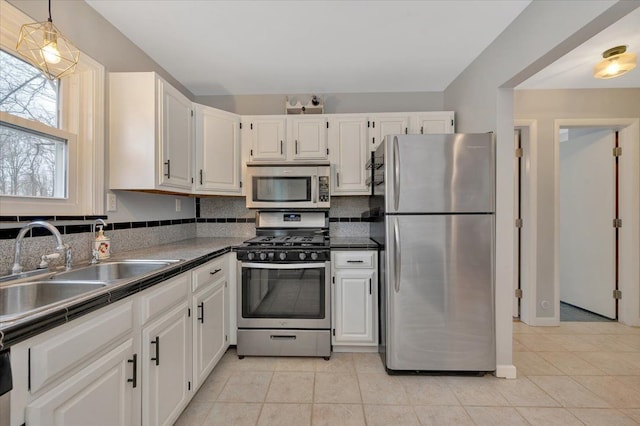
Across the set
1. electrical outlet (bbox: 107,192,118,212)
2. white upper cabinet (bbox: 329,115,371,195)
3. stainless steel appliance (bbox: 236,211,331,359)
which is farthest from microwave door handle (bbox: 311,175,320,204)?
electrical outlet (bbox: 107,192,118,212)

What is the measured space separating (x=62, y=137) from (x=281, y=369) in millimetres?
2118

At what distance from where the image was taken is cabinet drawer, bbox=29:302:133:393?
0.77 m

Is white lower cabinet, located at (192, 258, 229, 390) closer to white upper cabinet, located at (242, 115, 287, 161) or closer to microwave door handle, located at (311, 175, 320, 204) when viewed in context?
microwave door handle, located at (311, 175, 320, 204)

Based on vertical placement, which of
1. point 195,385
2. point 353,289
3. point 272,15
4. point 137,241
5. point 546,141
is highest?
point 272,15

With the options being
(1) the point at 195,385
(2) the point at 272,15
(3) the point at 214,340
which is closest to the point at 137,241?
(3) the point at 214,340

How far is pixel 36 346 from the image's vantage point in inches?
30.1

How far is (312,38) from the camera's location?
2020 mm

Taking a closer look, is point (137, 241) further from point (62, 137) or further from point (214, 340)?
point (214, 340)

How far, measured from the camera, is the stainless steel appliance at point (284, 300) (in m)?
2.24

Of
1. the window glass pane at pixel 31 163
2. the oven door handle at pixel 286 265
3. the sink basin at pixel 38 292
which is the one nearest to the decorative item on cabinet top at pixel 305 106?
the oven door handle at pixel 286 265

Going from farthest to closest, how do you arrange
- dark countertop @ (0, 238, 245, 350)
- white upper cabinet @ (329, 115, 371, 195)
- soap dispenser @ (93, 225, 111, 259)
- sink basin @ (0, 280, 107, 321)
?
white upper cabinet @ (329, 115, 371, 195)
soap dispenser @ (93, 225, 111, 259)
sink basin @ (0, 280, 107, 321)
dark countertop @ (0, 238, 245, 350)

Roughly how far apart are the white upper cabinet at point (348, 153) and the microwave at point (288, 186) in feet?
0.55

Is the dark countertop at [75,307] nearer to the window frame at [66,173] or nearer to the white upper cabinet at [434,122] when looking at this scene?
the window frame at [66,173]

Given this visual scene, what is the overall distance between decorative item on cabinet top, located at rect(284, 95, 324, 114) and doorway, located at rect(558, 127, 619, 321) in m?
2.64
